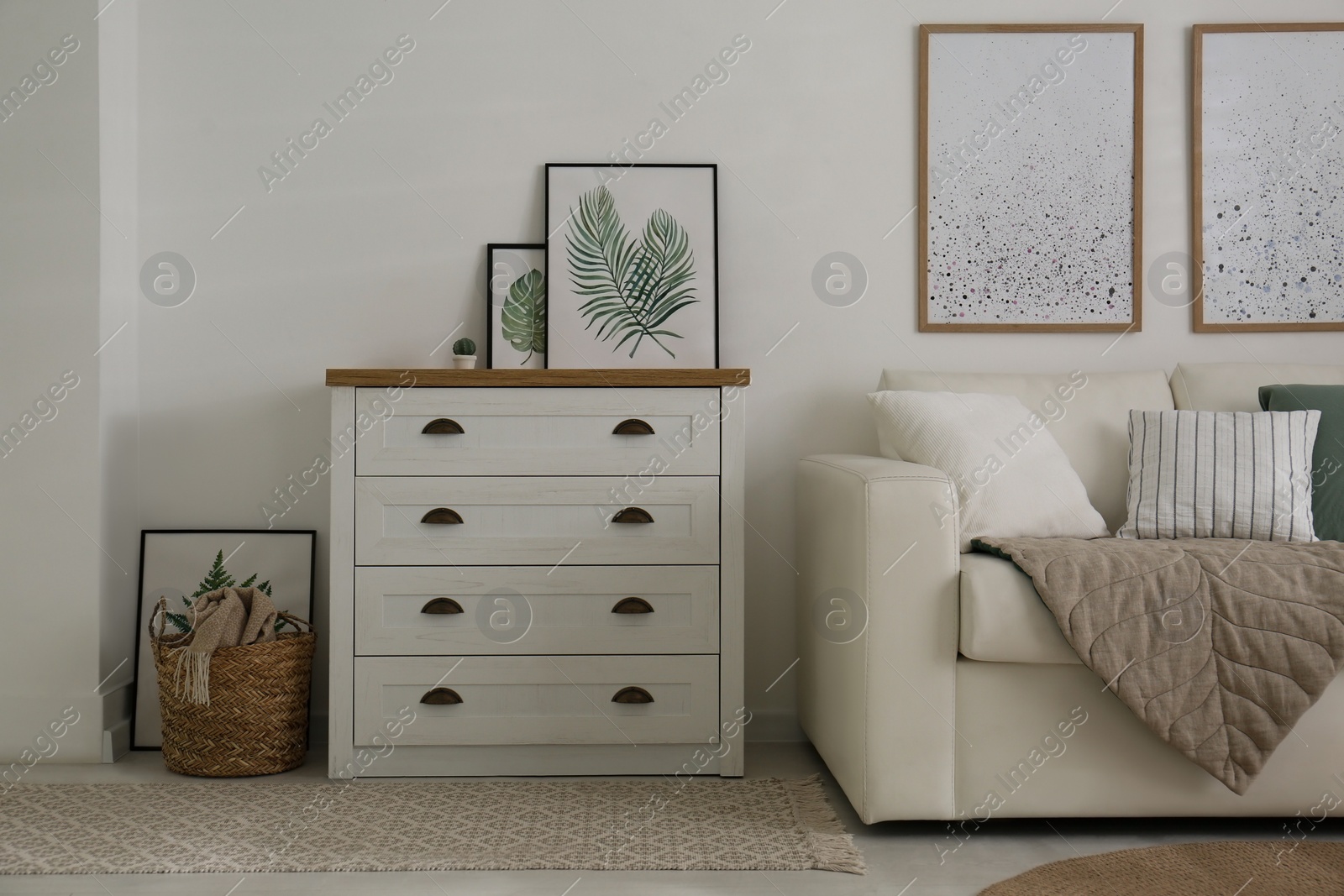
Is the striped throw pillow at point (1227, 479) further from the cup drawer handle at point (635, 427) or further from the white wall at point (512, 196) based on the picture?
the cup drawer handle at point (635, 427)

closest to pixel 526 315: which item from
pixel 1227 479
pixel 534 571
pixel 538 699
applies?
pixel 534 571

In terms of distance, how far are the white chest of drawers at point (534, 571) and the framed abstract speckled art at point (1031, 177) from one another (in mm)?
876

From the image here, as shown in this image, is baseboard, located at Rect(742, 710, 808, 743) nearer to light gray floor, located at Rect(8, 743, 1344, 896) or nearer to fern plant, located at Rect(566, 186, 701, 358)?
light gray floor, located at Rect(8, 743, 1344, 896)

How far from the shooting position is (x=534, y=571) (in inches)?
81.1

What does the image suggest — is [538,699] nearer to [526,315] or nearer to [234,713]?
[234,713]

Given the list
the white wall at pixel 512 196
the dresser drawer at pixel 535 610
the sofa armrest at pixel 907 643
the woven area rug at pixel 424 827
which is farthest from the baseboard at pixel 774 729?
the sofa armrest at pixel 907 643

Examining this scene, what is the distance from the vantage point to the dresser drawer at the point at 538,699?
2.05 m

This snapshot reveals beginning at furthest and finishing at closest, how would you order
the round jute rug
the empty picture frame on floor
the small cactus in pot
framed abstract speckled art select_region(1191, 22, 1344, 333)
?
1. framed abstract speckled art select_region(1191, 22, 1344, 333)
2. the empty picture frame on floor
3. the small cactus in pot
4. the round jute rug

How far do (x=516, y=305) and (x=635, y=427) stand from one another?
0.64 m

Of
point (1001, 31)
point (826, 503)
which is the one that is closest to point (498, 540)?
point (826, 503)

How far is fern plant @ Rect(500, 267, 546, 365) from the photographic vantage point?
8.04 ft

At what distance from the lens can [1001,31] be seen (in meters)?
2.48

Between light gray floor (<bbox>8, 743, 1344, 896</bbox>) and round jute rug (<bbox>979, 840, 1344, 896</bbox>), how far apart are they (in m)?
0.03

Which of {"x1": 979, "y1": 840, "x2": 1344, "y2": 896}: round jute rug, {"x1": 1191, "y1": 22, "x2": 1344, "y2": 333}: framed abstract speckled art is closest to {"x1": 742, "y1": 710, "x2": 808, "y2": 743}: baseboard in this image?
{"x1": 979, "y1": 840, "x2": 1344, "y2": 896}: round jute rug
